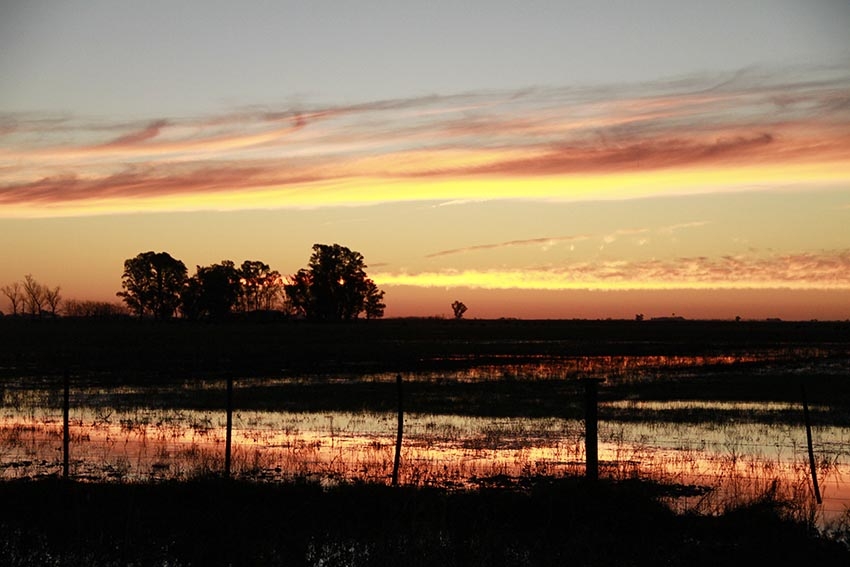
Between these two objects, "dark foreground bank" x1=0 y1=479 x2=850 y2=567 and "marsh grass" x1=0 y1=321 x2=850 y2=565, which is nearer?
"dark foreground bank" x1=0 y1=479 x2=850 y2=567

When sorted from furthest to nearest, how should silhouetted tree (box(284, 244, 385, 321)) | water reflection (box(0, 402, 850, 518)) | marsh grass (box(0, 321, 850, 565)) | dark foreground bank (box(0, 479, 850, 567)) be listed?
1. silhouetted tree (box(284, 244, 385, 321))
2. water reflection (box(0, 402, 850, 518))
3. marsh grass (box(0, 321, 850, 565))
4. dark foreground bank (box(0, 479, 850, 567))

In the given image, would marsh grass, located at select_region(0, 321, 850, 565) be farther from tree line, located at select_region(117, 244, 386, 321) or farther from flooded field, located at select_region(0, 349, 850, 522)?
tree line, located at select_region(117, 244, 386, 321)

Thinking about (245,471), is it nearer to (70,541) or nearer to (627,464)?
(70,541)

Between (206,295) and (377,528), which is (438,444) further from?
(206,295)

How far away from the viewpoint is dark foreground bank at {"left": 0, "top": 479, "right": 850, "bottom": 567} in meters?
11.1

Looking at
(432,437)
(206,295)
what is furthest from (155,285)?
(432,437)

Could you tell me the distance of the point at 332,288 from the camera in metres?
162

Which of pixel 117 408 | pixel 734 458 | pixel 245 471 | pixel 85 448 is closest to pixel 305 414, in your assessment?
pixel 117 408

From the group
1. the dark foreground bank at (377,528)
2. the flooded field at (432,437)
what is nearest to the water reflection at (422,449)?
the flooded field at (432,437)

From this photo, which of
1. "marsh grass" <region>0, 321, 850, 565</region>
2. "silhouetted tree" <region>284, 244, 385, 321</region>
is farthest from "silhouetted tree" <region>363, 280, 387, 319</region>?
"marsh grass" <region>0, 321, 850, 565</region>

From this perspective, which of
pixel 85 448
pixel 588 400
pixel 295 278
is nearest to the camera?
pixel 588 400

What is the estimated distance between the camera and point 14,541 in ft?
38.2

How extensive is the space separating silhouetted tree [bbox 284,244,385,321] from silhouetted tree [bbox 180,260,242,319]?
1164 centimetres

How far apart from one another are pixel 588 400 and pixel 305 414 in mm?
15916
